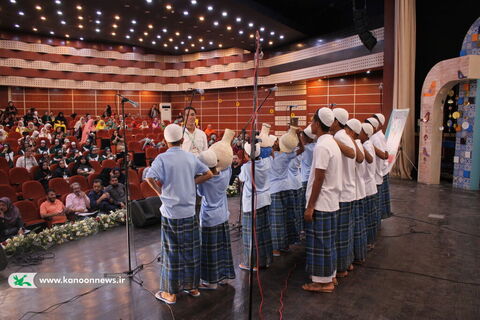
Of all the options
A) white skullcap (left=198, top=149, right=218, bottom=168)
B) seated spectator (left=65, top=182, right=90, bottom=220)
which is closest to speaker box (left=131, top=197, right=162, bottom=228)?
seated spectator (left=65, top=182, right=90, bottom=220)

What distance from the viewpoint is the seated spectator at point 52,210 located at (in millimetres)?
5227

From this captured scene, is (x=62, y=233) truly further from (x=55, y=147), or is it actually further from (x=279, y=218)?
(x=55, y=147)

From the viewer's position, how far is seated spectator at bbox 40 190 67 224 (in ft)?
17.1

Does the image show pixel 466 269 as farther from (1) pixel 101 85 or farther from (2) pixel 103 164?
(1) pixel 101 85

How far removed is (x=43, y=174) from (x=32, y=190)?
1041 millimetres

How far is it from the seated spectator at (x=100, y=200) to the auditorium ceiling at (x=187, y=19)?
274 inches

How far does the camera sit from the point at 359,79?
12227 mm

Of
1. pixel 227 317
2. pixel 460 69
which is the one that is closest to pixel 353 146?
pixel 227 317

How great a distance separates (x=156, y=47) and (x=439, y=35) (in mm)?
13916

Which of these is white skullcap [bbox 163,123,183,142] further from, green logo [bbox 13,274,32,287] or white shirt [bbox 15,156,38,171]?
white shirt [bbox 15,156,38,171]

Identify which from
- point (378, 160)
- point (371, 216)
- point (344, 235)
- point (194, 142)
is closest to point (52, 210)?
point (194, 142)

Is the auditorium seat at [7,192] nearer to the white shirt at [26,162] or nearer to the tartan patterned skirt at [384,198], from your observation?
the white shirt at [26,162]

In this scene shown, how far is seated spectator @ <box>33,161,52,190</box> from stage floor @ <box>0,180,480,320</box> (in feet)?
8.79

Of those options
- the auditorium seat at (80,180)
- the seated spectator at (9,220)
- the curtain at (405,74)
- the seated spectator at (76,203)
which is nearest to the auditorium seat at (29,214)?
the seated spectator at (9,220)
